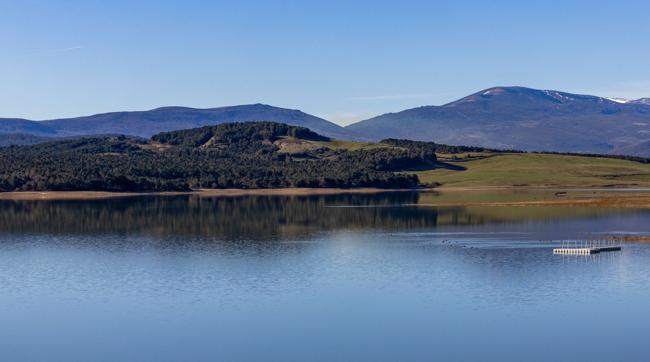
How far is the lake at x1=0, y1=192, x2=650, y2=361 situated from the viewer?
1877 inches

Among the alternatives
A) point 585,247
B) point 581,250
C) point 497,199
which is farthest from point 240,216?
point 581,250

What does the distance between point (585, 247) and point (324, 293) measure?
105 feet

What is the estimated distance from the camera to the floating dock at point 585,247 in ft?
262

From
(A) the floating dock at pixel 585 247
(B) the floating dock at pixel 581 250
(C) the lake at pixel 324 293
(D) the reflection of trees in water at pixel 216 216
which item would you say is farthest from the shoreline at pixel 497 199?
(B) the floating dock at pixel 581 250

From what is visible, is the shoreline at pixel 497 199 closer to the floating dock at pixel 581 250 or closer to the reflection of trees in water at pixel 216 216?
the reflection of trees in water at pixel 216 216

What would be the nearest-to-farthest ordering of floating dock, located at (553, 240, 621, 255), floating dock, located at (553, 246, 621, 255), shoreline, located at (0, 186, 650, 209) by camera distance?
floating dock, located at (553, 246, 621, 255) → floating dock, located at (553, 240, 621, 255) → shoreline, located at (0, 186, 650, 209)

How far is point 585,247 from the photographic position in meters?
83.6

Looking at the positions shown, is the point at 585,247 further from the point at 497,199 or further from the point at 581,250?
the point at 497,199

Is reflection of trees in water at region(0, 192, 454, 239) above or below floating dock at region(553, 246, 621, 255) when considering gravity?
below

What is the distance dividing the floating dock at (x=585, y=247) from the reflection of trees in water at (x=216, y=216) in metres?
26.3

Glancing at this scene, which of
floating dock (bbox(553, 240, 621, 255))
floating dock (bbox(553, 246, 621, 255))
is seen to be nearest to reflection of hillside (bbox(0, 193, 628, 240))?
floating dock (bbox(553, 240, 621, 255))

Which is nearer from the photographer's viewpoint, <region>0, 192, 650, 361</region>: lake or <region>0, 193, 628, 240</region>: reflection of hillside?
<region>0, 192, 650, 361</region>: lake

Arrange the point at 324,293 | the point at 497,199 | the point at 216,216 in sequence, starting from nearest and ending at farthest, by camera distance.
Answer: the point at 324,293 → the point at 216,216 → the point at 497,199

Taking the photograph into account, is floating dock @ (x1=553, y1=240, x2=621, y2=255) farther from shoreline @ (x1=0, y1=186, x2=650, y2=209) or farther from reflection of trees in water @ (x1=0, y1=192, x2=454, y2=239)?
shoreline @ (x1=0, y1=186, x2=650, y2=209)
